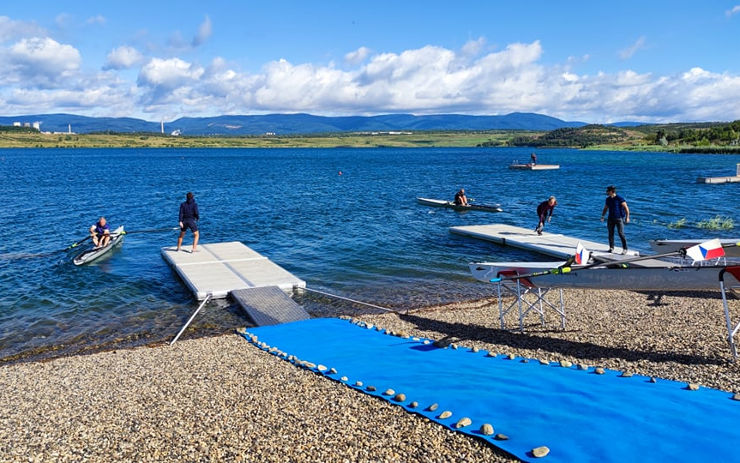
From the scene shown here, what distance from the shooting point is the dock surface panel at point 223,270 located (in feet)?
58.6

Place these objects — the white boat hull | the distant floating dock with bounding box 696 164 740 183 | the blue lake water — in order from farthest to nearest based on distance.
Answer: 1. the distant floating dock with bounding box 696 164 740 183
2. the blue lake water
3. the white boat hull

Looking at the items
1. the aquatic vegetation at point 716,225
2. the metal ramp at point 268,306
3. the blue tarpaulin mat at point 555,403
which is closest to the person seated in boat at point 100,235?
the metal ramp at point 268,306

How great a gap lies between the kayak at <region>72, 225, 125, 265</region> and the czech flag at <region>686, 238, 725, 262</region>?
21115 millimetres

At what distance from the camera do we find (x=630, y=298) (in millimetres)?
15797

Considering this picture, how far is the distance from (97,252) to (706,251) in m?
21.9

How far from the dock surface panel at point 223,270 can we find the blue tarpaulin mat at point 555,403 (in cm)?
733

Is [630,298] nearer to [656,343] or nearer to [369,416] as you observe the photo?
[656,343]

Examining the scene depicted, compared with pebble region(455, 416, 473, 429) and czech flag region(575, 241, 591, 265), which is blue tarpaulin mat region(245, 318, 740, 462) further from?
czech flag region(575, 241, 591, 265)

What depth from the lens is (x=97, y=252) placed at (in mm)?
23703

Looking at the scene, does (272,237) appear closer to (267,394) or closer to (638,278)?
(267,394)

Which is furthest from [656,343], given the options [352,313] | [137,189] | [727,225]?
[137,189]

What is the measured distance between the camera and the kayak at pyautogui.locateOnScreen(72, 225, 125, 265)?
894 inches

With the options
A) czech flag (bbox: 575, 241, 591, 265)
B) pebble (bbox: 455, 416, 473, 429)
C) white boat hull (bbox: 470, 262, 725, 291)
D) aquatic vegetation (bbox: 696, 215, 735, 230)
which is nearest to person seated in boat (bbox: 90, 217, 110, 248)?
white boat hull (bbox: 470, 262, 725, 291)

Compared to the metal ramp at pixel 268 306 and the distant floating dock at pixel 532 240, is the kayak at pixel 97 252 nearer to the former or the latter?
the metal ramp at pixel 268 306
